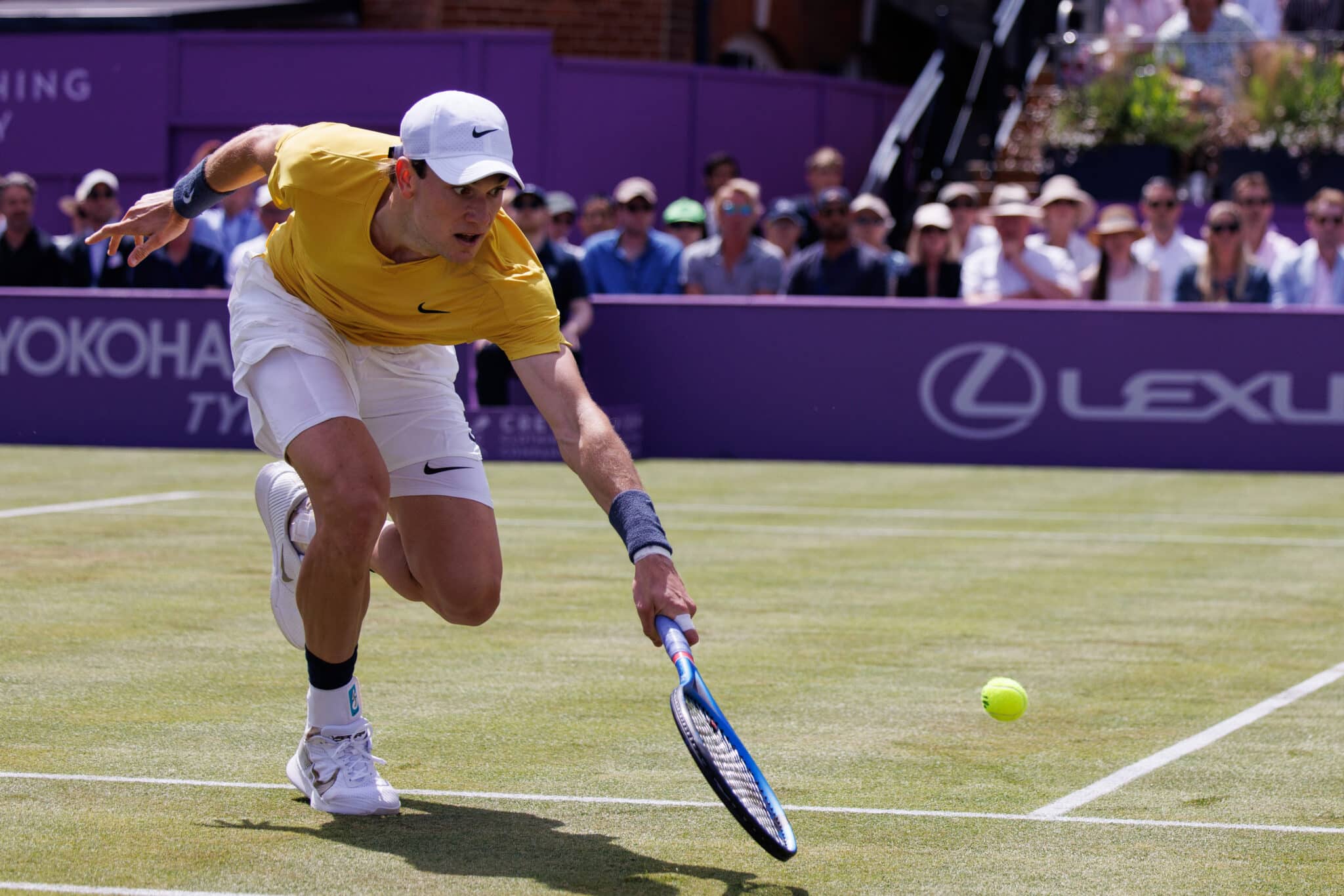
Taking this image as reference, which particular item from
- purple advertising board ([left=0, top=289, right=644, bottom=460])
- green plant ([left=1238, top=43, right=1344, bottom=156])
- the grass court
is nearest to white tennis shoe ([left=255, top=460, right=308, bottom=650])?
the grass court

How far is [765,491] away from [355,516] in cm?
863

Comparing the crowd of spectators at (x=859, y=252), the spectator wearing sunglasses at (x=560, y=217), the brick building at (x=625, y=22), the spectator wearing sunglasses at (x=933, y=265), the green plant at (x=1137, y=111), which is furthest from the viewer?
the brick building at (x=625, y=22)

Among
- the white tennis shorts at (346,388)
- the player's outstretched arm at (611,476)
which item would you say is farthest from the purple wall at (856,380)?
the player's outstretched arm at (611,476)

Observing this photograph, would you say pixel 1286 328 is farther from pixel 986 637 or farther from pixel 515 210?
pixel 986 637

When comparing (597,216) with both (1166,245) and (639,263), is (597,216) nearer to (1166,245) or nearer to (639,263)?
(639,263)

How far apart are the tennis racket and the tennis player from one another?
10 centimetres

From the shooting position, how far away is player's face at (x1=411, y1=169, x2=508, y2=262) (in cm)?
490

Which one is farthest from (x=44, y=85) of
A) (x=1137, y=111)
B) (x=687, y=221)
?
(x=1137, y=111)

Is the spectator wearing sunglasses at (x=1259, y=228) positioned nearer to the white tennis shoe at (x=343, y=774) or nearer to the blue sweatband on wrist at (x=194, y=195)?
the blue sweatband on wrist at (x=194, y=195)

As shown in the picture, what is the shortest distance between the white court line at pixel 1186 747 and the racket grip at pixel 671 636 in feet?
3.76

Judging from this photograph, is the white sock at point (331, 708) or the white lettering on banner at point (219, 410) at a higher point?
the white sock at point (331, 708)

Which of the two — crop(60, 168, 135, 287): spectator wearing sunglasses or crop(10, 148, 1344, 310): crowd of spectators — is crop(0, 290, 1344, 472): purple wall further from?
crop(60, 168, 135, 287): spectator wearing sunglasses

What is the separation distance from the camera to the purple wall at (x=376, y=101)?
20203 mm

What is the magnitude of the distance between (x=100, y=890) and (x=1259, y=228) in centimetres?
1277
